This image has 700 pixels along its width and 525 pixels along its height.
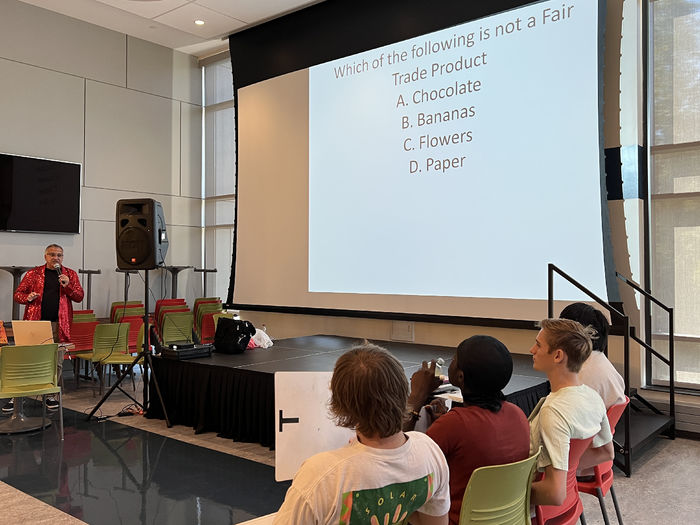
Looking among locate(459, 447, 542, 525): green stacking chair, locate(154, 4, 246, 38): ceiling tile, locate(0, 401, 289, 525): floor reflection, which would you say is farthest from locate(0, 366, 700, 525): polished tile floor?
locate(154, 4, 246, 38): ceiling tile

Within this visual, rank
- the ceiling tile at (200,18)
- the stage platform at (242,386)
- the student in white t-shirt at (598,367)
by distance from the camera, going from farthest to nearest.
A: the ceiling tile at (200,18) < the stage platform at (242,386) < the student in white t-shirt at (598,367)

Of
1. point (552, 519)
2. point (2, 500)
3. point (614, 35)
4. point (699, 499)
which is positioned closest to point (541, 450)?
point (552, 519)

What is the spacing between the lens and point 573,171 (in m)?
5.52

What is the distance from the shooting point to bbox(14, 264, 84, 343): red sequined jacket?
20.1 ft

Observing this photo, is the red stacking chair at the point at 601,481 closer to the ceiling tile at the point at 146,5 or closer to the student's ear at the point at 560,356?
the student's ear at the point at 560,356

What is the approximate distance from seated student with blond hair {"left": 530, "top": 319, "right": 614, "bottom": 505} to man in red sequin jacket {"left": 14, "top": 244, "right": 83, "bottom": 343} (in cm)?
524

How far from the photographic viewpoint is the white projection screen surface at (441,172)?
218 inches

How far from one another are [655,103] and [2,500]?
6.09m

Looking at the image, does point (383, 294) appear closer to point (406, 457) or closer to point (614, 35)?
point (614, 35)

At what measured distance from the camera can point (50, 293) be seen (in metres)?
6.19

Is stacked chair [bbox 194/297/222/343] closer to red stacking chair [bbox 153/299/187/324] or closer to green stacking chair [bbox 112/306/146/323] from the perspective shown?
red stacking chair [bbox 153/299/187/324]

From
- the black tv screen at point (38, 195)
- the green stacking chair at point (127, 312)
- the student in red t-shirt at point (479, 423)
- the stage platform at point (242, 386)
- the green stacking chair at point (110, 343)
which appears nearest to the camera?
the student in red t-shirt at point (479, 423)

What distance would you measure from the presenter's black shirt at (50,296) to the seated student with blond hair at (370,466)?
5550 millimetres

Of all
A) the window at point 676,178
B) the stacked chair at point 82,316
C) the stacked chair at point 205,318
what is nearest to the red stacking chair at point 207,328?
the stacked chair at point 205,318
